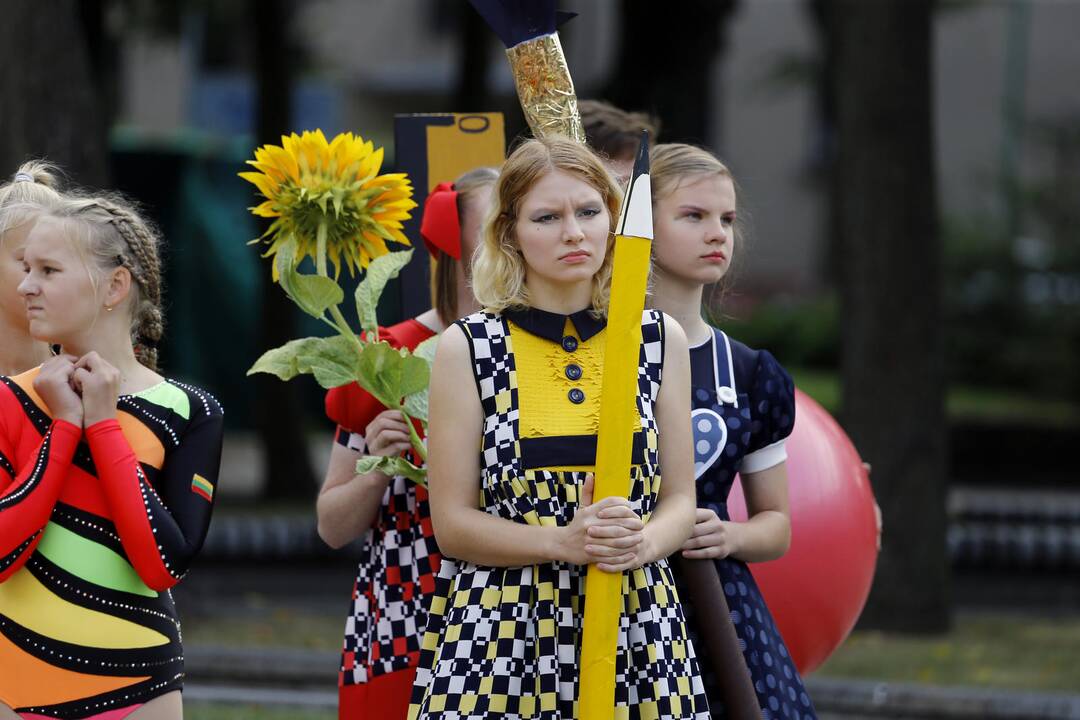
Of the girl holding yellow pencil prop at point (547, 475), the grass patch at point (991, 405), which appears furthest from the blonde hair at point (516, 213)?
the grass patch at point (991, 405)

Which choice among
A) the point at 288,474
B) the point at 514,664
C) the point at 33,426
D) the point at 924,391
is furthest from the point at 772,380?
the point at 288,474

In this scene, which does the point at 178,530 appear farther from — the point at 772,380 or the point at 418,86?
the point at 418,86

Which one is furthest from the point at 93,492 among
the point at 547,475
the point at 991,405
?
the point at 991,405

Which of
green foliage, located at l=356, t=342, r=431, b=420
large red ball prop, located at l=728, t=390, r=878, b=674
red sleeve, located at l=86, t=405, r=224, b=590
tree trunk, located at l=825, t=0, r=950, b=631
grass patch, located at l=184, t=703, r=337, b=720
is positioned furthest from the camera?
tree trunk, located at l=825, t=0, r=950, b=631

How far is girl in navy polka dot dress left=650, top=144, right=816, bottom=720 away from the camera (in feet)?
10.3

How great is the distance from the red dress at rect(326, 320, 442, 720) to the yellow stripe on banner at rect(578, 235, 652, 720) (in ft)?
2.21

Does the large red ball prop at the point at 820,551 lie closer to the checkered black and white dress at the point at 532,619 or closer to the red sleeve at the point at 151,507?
the checkered black and white dress at the point at 532,619

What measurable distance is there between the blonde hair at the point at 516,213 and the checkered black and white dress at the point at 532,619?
82 mm

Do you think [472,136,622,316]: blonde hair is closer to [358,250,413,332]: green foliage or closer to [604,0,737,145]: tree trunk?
[358,250,413,332]: green foliage

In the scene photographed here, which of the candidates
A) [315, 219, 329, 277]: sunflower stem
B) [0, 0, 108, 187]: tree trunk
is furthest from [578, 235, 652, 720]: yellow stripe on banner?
[0, 0, 108, 187]: tree trunk

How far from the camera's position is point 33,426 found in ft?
9.29

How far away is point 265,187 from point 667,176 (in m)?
0.81

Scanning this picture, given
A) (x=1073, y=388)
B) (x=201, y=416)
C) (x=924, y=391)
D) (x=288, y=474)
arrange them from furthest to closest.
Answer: (x=1073, y=388)
(x=288, y=474)
(x=924, y=391)
(x=201, y=416)

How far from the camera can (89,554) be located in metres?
2.79
